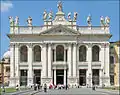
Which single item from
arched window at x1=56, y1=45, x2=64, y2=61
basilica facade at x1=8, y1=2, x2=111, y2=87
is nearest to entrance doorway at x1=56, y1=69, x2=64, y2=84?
basilica facade at x1=8, y1=2, x2=111, y2=87

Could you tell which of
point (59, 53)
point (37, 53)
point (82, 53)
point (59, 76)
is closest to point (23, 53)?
point (37, 53)

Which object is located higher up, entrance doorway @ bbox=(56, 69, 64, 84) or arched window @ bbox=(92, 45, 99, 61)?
arched window @ bbox=(92, 45, 99, 61)

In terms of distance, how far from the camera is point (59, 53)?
10825 centimetres

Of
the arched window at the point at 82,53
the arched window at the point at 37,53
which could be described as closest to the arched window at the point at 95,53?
the arched window at the point at 82,53

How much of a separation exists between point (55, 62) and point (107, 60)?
44.7 feet

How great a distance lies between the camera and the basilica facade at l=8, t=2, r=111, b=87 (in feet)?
346

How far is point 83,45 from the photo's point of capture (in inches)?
4240

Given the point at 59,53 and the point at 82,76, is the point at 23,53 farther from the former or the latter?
the point at 82,76

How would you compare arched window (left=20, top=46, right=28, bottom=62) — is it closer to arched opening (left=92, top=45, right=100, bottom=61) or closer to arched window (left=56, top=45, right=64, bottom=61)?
arched window (left=56, top=45, right=64, bottom=61)

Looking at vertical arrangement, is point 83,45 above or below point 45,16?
below

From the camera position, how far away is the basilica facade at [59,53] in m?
106

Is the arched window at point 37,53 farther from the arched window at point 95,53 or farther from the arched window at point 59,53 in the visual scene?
the arched window at point 95,53

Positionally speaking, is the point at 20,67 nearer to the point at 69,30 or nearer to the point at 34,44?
the point at 34,44

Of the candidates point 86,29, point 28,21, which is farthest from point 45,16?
point 86,29
